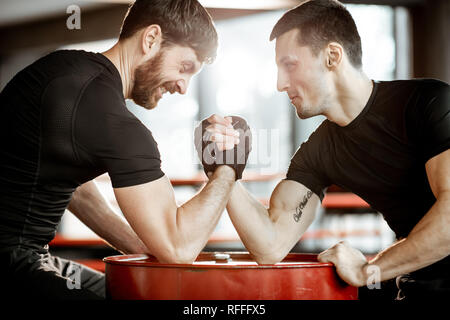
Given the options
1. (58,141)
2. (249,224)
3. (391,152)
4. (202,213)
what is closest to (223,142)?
(202,213)

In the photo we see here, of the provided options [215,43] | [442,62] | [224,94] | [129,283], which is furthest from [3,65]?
[129,283]

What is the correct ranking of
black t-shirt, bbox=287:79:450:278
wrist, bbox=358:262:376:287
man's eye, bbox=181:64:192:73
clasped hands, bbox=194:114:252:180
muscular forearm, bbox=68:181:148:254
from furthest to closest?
muscular forearm, bbox=68:181:148:254 < man's eye, bbox=181:64:192:73 < black t-shirt, bbox=287:79:450:278 < clasped hands, bbox=194:114:252:180 < wrist, bbox=358:262:376:287

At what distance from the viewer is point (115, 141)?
49.7 inches

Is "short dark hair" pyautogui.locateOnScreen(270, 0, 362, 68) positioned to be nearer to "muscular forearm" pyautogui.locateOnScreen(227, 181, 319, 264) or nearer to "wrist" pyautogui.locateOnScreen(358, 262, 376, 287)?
"muscular forearm" pyautogui.locateOnScreen(227, 181, 319, 264)

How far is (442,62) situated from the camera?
15.5 ft

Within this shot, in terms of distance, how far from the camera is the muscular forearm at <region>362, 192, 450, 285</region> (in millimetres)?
1272

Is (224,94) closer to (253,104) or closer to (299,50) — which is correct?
(253,104)

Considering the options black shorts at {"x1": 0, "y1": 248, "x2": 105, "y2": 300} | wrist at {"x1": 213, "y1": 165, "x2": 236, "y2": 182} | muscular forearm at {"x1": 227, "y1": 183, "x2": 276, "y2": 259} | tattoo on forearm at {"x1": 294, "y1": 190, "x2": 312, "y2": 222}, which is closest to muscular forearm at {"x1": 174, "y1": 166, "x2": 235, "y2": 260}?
wrist at {"x1": 213, "y1": 165, "x2": 236, "y2": 182}

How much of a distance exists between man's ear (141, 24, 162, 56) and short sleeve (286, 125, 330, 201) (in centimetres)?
58

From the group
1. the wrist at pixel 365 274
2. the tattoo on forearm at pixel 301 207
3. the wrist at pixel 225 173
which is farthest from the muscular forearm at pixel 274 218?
the wrist at pixel 365 274

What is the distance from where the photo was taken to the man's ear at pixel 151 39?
1538 millimetres

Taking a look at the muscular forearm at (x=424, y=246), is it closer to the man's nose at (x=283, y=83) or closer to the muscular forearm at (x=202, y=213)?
the muscular forearm at (x=202, y=213)

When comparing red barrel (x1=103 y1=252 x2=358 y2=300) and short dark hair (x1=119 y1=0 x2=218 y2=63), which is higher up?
short dark hair (x1=119 y1=0 x2=218 y2=63)

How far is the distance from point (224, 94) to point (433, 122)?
4760 millimetres
